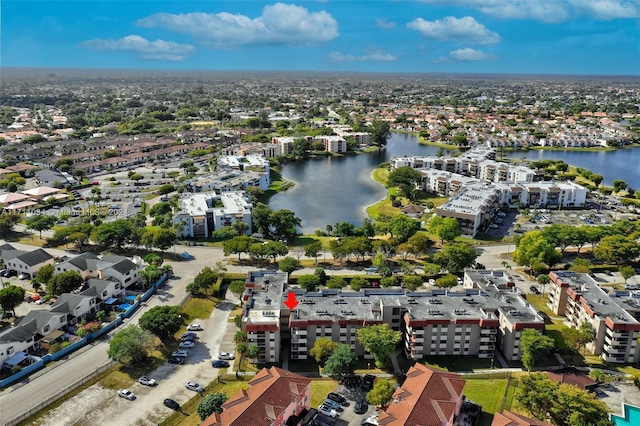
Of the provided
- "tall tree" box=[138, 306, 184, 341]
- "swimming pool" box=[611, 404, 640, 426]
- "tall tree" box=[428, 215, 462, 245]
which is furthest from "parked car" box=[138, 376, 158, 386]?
"tall tree" box=[428, 215, 462, 245]

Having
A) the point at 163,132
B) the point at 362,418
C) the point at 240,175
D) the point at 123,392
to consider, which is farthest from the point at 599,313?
the point at 163,132

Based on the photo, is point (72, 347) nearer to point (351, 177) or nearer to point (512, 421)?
point (512, 421)

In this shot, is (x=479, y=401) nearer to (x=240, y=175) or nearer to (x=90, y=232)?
(x=90, y=232)

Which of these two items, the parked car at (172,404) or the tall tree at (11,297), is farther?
the tall tree at (11,297)

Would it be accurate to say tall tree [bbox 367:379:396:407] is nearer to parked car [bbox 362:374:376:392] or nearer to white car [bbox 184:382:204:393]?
parked car [bbox 362:374:376:392]

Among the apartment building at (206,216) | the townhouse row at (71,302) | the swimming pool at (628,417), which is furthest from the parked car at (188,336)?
the swimming pool at (628,417)

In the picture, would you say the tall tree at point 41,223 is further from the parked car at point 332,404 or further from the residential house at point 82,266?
the parked car at point 332,404
